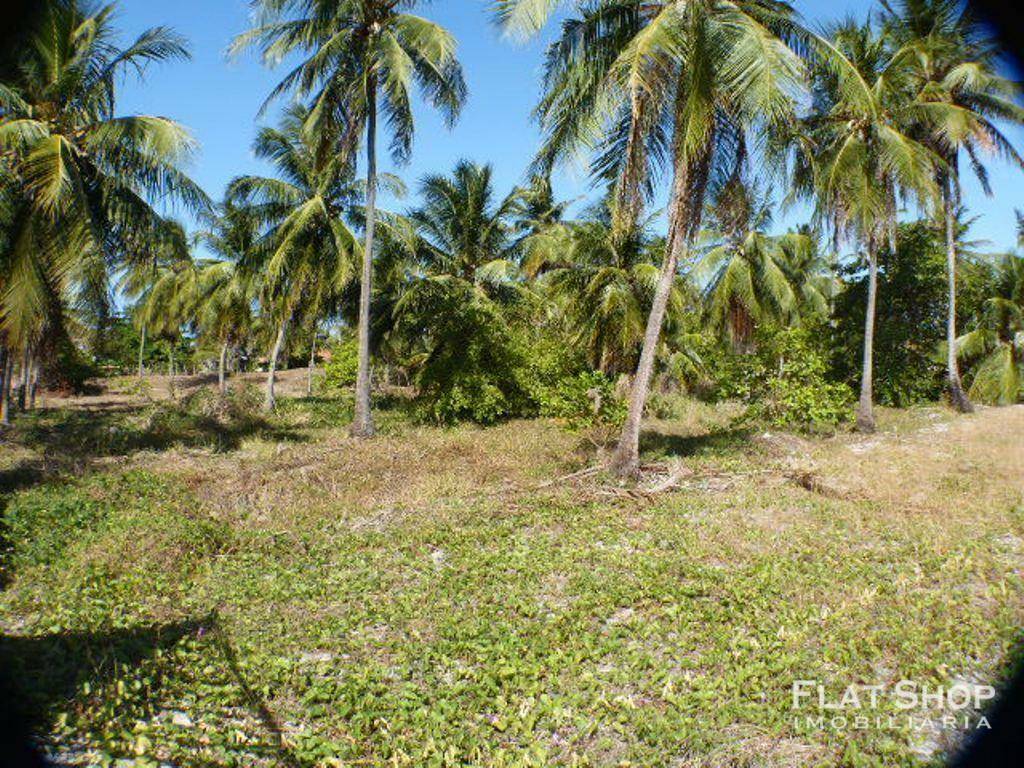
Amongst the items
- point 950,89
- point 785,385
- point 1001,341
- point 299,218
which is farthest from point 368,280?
point 1001,341

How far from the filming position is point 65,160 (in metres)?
9.80

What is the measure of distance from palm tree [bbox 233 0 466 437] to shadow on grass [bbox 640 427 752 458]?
6.68 meters

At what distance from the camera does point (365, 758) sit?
3.85m

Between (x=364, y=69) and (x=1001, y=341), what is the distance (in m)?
23.6

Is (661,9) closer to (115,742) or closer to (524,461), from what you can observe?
(524,461)

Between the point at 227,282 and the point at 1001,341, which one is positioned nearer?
the point at 1001,341

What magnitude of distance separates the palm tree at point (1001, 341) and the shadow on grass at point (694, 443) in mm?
12338

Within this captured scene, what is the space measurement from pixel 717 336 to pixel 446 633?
21.6 metres

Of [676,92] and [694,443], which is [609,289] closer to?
[694,443]

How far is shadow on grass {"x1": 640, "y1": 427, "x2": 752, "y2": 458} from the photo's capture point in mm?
12633

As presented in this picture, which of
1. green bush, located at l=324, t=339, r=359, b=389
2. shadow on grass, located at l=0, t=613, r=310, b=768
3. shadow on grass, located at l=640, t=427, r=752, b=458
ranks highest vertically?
green bush, located at l=324, t=339, r=359, b=389

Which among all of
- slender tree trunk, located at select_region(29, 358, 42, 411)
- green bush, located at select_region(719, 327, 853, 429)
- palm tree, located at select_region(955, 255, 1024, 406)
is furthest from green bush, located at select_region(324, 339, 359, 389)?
palm tree, located at select_region(955, 255, 1024, 406)

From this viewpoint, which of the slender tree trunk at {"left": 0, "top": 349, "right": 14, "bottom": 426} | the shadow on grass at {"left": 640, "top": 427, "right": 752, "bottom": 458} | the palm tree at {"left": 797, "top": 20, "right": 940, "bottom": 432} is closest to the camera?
the shadow on grass at {"left": 640, "top": 427, "right": 752, "bottom": 458}

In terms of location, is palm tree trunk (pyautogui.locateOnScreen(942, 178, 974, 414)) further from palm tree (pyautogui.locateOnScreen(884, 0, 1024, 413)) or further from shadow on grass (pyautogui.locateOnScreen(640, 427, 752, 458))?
shadow on grass (pyautogui.locateOnScreen(640, 427, 752, 458))
